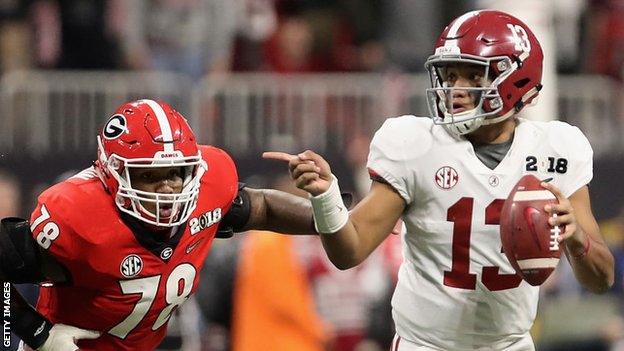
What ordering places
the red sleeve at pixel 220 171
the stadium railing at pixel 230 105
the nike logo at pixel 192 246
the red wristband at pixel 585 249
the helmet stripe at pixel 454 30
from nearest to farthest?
the red wristband at pixel 585 249
the helmet stripe at pixel 454 30
the nike logo at pixel 192 246
the red sleeve at pixel 220 171
the stadium railing at pixel 230 105

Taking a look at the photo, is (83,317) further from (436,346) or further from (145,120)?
(436,346)

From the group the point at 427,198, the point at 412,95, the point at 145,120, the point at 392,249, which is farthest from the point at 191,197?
the point at 412,95

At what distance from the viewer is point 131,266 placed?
5113 millimetres

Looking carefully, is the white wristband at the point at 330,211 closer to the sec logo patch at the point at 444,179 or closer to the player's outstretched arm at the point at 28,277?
the sec logo patch at the point at 444,179

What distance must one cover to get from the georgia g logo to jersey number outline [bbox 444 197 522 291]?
107 centimetres

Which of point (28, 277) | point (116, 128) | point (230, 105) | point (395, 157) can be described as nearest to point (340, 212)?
point (395, 157)

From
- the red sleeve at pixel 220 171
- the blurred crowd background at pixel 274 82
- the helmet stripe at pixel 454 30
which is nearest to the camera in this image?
the helmet stripe at pixel 454 30

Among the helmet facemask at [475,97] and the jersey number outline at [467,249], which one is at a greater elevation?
the helmet facemask at [475,97]

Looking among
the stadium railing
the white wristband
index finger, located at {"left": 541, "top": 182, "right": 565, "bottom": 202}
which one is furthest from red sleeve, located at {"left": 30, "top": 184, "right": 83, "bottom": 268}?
the stadium railing

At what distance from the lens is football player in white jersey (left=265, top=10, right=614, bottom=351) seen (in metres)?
5.08

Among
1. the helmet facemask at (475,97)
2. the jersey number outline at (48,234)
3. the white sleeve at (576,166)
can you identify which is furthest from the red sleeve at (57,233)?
the white sleeve at (576,166)

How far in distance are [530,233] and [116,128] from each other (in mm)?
1353

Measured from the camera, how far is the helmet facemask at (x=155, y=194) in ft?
16.5

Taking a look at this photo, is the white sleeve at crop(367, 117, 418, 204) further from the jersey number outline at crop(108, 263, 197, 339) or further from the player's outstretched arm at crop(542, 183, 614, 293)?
the jersey number outline at crop(108, 263, 197, 339)
